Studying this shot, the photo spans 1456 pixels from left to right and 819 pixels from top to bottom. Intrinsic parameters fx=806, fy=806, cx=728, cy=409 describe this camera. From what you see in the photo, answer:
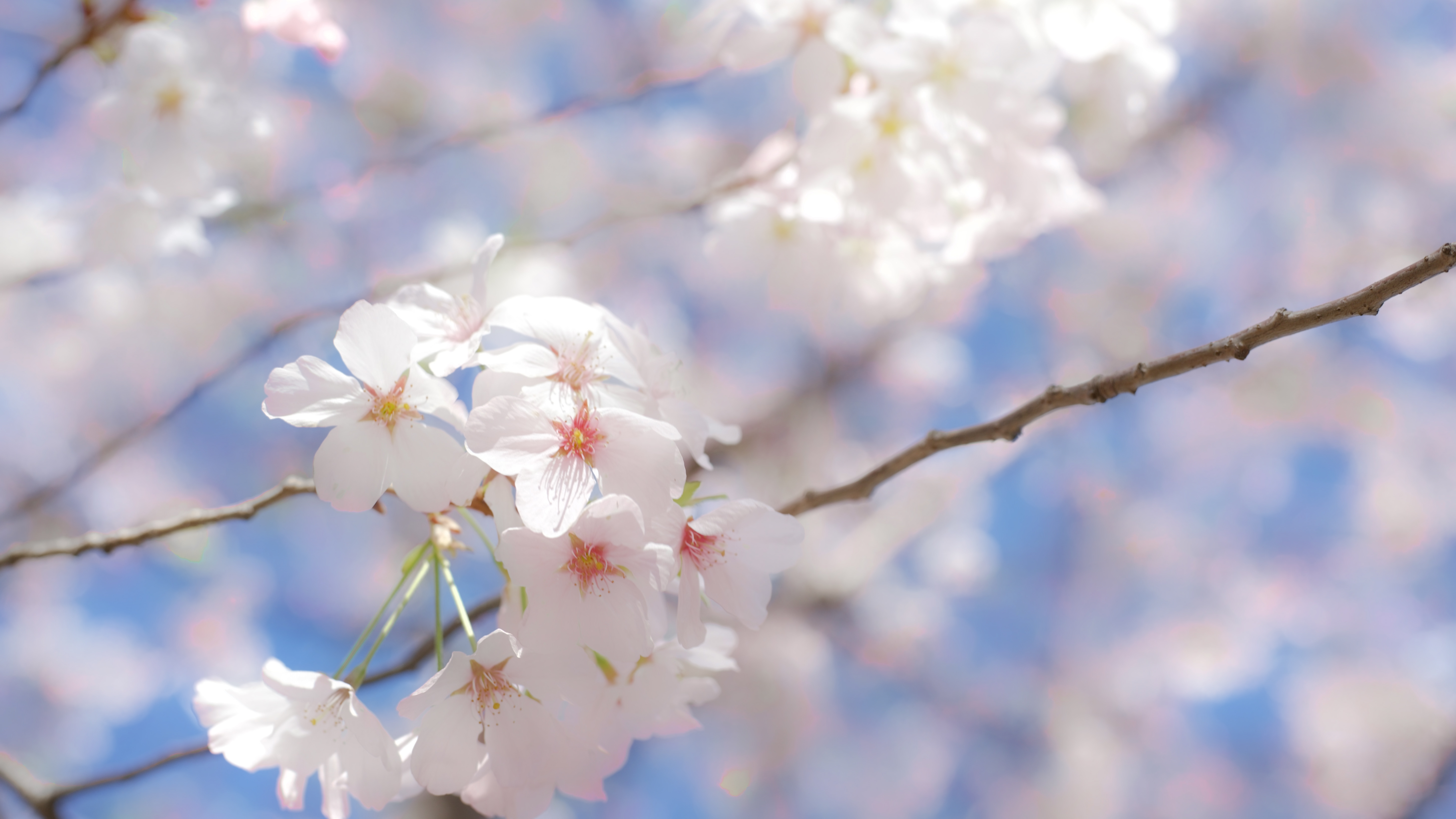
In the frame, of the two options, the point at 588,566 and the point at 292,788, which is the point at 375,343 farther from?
the point at 292,788

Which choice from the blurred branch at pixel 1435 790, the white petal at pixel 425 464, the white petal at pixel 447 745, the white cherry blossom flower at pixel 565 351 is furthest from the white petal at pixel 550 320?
the blurred branch at pixel 1435 790

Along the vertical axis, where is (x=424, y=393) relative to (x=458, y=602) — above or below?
above

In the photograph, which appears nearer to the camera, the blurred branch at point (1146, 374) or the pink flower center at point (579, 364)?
the blurred branch at point (1146, 374)

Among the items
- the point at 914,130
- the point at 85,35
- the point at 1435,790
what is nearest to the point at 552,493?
the point at 914,130

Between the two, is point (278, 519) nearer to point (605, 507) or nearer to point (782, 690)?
point (782, 690)

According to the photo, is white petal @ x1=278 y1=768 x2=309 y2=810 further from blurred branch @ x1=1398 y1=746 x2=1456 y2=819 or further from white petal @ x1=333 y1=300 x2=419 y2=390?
blurred branch @ x1=1398 y1=746 x2=1456 y2=819

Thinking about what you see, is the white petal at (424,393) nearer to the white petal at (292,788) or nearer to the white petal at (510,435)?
the white petal at (510,435)

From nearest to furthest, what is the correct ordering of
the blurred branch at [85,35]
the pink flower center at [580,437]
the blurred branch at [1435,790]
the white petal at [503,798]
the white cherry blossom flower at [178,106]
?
the pink flower center at [580,437] < the white petal at [503,798] < the blurred branch at [85,35] < the white cherry blossom flower at [178,106] < the blurred branch at [1435,790]
